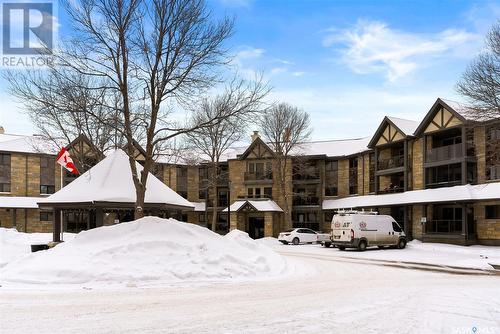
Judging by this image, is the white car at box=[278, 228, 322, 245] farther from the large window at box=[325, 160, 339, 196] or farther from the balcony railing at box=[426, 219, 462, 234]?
the large window at box=[325, 160, 339, 196]

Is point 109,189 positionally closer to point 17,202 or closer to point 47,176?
point 17,202

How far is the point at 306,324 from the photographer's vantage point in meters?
8.28

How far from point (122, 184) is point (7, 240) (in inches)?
366

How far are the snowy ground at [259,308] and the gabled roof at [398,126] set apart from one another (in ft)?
90.7

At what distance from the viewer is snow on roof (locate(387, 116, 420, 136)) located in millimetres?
41438

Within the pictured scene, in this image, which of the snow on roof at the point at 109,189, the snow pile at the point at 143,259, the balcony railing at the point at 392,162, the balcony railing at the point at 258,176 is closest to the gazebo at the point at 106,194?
the snow on roof at the point at 109,189

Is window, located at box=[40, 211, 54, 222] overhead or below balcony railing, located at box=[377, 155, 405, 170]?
below

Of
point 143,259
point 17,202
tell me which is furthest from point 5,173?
point 143,259

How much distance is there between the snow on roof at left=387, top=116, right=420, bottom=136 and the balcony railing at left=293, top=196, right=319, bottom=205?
13.4 m

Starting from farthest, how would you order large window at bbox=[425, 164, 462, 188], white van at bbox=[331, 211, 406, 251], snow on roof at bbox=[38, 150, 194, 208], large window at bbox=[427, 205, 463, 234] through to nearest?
large window at bbox=[425, 164, 462, 188] → large window at bbox=[427, 205, 463, 234] → white van at bbox=[331, 211, 406, 251] → snow on roof at bbox=[38, 150, 194, 208]

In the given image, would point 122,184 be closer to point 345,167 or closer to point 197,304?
point 197,304

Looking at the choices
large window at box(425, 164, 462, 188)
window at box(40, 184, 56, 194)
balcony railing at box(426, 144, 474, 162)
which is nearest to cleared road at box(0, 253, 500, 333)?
balcony railing at box(426, 144, 474, 162)

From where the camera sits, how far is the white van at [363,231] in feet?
105

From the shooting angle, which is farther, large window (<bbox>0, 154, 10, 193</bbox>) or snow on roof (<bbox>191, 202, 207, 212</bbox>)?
snow on roof (<bbox>191, 202, 207, 212</bbox>)
